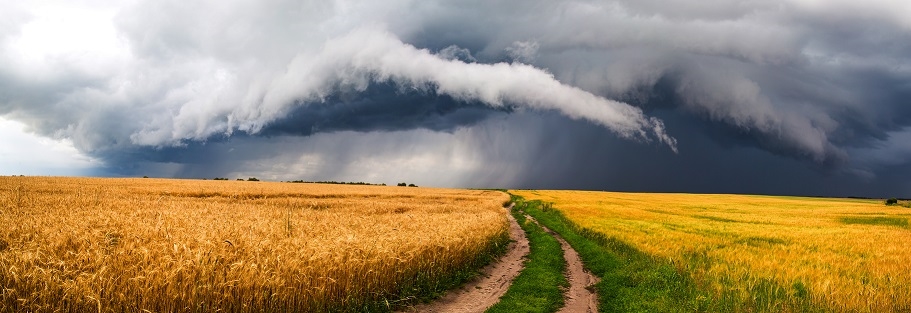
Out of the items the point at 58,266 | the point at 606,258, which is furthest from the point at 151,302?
the point at 606,258

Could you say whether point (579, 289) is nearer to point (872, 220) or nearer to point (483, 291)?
point (483, 291)

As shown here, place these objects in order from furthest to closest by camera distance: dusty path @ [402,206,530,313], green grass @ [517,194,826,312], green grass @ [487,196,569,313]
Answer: dusty path @ [402,206,530,313] → green grass @ [487,196,569,313] → green grass @ [517,194,826,312]

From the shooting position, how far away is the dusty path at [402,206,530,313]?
11562 mm

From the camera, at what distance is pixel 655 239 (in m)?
21.7

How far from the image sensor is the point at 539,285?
1357cm

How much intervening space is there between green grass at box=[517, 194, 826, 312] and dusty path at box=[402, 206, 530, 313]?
295 centimetres

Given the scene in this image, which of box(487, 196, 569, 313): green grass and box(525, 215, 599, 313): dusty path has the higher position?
box(487, 196, 569, 313): green grass

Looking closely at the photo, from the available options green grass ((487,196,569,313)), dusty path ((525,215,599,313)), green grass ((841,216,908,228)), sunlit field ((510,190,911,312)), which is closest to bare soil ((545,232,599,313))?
dusty path ((525,215,599,313))

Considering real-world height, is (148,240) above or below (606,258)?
above

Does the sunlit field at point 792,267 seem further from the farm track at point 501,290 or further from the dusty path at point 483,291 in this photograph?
the dusty path at point 483,291

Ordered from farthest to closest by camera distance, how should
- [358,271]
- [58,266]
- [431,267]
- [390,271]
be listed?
[431,267]
[390,271]
[358,271]
[58,266]

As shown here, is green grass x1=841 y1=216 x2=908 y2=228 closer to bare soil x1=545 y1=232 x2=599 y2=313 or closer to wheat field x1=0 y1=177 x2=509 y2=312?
bare soil x1=545 y1=232 x2=599 y2=313

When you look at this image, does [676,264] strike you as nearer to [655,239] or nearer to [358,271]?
[655,239]

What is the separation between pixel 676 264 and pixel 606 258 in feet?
8.92
